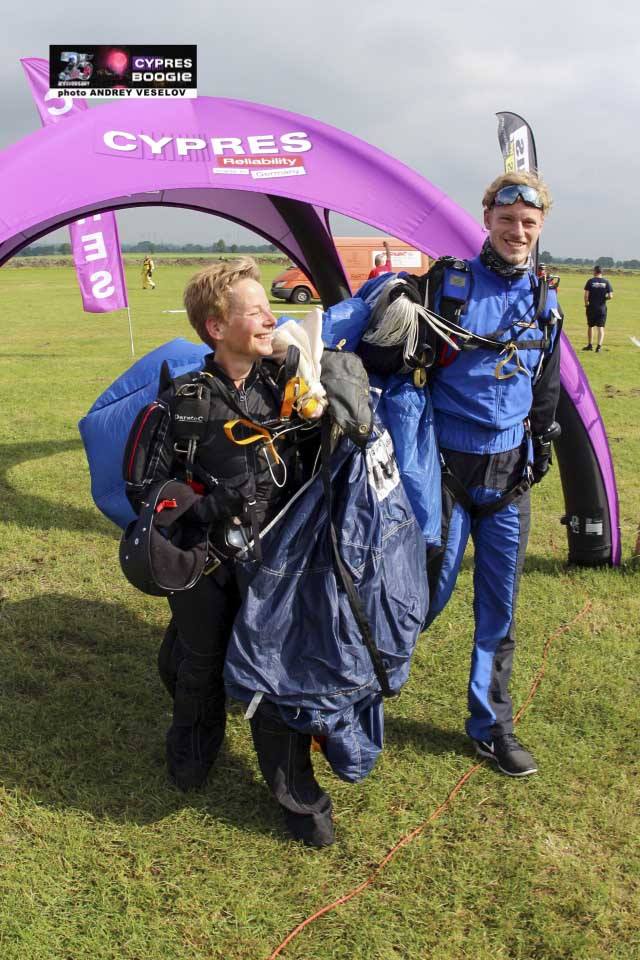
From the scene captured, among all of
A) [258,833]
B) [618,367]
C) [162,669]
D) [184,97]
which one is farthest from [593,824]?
[618,367]

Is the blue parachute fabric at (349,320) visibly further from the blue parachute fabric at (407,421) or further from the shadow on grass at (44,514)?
the shadow on grass at (44,514)

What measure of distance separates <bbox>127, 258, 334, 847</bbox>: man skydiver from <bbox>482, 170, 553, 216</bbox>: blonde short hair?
3.08 feet

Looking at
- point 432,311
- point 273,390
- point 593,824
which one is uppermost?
point 432,311

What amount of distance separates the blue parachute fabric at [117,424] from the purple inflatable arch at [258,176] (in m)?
0.87

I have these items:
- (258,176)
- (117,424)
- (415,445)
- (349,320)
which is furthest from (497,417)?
(258,176)

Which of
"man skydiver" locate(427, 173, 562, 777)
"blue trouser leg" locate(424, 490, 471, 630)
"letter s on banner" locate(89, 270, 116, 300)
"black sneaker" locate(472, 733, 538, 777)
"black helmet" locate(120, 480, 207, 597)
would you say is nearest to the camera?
"black helmet" locate(120, 480, 207, 597)

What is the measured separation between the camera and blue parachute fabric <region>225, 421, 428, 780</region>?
245 centimetres

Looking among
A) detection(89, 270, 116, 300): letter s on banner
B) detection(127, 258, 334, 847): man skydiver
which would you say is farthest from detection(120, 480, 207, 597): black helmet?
detection(89, 270, 116, 300): letter s on banner

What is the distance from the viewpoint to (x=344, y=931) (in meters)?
2.41

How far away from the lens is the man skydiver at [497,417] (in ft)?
9.07

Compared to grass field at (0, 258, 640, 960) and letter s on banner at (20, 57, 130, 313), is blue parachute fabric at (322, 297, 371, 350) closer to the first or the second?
grass field at (0, 258, 640, 960)

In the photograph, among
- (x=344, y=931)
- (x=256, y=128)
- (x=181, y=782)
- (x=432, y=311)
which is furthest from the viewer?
(x=256, y=128)

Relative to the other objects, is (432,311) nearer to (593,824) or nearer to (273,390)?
(273,390)

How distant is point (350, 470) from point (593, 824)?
1.63m
